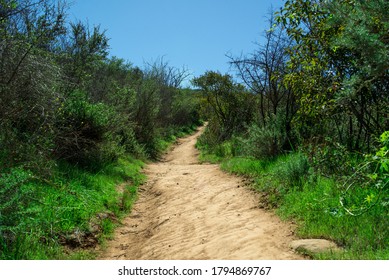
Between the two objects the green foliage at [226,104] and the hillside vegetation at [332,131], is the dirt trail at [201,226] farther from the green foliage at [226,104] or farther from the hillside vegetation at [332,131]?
the green foliage at [226,104]

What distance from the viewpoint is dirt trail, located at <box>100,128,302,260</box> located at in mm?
5012

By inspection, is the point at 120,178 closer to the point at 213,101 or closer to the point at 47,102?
the point at 47,102

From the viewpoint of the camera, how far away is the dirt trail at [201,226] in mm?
5012

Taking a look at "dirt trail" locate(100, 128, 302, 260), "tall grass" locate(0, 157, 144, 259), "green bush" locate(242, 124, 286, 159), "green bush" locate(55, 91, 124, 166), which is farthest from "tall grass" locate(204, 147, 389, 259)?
"green bush" locate(55, 91, 124, 166)

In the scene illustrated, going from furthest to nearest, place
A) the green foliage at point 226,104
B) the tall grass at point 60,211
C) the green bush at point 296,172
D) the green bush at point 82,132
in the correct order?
the green foliage at point 226,104
the green bush at point 82,132
the green bush at point 296,172
the tall grass at point 60,211

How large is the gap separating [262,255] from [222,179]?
5496mm

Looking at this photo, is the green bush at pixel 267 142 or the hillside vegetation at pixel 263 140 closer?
the hillside vegetation at pixel 263 140

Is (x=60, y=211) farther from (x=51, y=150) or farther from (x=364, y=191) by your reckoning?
(x=364, y=191)

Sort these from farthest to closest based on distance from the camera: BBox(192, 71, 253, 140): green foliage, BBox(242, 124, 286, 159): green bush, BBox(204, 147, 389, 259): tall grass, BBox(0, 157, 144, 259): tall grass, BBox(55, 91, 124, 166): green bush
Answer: BBox(192, 71, 253, 140): green foliage → BBox(242, 124, 286, 159): green bush → BBox(55, 91, 124, 166): green bush → BBox(0, 157, 144, 259): tall grass → BBox(204, 147, 389, 259): tall grass

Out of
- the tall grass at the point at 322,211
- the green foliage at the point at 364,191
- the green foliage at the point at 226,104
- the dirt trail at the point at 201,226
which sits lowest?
the dirt trail at the point at 201,226

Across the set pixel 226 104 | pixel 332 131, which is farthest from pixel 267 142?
pixel 226 104

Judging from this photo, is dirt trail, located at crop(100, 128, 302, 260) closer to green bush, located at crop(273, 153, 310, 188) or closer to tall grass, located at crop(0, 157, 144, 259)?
tall grass, located at crop(0, 157, 144, 259)

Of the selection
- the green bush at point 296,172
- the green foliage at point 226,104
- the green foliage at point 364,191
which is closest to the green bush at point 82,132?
the green bush at point 296,172

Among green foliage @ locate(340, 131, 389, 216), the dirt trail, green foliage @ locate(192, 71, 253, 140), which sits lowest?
the dirt trail
